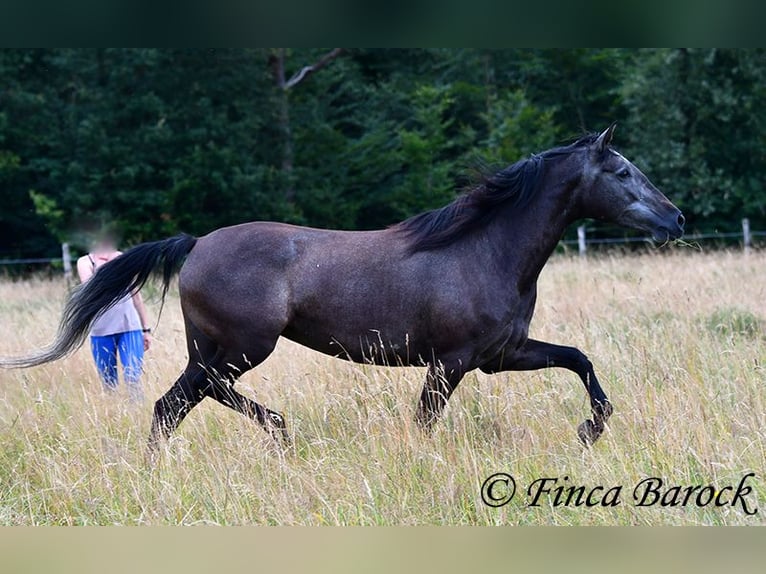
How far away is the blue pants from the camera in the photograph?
23.4 feet

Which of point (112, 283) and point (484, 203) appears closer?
point (484, 203)

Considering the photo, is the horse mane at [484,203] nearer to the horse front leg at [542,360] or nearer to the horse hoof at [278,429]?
the horse front leg at [542,360]

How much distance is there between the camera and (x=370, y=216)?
27953 millimetres

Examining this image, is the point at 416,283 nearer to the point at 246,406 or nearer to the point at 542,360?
the point at 542,360

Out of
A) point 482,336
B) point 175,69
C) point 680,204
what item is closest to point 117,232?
point 482,336

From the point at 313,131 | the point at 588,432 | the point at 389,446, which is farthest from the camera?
the point at 313,131

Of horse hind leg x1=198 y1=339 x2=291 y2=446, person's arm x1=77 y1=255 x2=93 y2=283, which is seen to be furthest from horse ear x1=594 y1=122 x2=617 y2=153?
person's arm x1=77 y1=255 x2=93 y2=283

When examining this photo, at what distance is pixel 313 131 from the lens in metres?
27.0

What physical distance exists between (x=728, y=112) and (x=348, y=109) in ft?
40.1

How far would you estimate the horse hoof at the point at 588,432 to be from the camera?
5.05m

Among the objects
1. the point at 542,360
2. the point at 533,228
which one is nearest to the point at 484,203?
the point at 533,228

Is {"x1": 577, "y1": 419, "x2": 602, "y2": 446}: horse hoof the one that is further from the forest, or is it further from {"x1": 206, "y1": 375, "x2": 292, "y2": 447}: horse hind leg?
the forest

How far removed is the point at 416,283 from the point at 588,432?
141 centimetres
